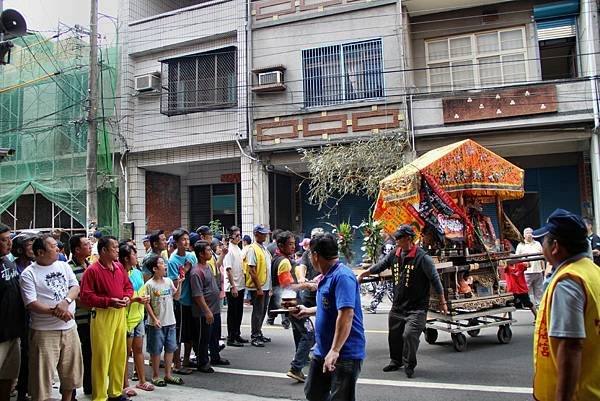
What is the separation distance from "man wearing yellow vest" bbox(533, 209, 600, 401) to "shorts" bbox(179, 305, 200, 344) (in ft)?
16.0

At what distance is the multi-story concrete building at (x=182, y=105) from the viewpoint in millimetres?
16469

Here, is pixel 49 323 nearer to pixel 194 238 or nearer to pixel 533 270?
pixel 194 238

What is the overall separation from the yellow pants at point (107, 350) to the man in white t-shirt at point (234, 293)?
3.07 m

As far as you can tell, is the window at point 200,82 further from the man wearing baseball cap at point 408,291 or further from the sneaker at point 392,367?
the sneaker at point 392,367

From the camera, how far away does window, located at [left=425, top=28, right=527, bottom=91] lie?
47.4 feet

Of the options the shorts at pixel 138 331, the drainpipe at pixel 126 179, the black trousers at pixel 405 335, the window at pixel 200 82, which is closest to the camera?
the shorts at pixel 138 331

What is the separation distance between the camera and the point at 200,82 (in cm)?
1694

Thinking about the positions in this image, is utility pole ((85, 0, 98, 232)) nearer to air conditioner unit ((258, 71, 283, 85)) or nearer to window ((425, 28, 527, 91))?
air conditioner unit ((258, 71, 283, 85))

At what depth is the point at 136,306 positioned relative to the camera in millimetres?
5984

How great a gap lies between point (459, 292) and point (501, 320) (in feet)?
2.56

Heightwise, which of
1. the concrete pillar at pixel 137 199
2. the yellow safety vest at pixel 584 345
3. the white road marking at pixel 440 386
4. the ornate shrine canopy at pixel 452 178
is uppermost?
the concrete pillar at pixel 137 199

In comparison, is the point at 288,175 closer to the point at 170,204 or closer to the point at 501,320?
the point at 170,204

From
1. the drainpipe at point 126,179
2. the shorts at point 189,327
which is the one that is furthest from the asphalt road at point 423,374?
the drainpipe at point 126,179

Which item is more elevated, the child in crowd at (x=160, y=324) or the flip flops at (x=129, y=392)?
the child in crowd at (x=160, y=324)
